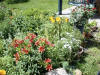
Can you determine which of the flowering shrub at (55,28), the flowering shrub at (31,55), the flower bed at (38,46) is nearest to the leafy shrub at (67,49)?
the flower bed at (38,46)

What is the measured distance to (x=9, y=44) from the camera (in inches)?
178

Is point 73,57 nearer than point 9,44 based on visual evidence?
No

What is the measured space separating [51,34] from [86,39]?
1.33 metres

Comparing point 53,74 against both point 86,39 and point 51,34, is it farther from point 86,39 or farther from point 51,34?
point 86,39

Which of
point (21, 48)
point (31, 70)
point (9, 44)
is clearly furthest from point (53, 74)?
point (9, 44)

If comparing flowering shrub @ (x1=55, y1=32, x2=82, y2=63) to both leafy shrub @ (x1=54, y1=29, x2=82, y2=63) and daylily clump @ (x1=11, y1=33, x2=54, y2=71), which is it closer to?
leafy shrub @ (x1=54, y1=29, x2=82, y2=63)

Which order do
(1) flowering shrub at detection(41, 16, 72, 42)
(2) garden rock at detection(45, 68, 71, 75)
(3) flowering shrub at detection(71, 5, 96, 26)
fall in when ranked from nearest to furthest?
1. (2) garden rock at detection(45, 68, 71, 75)
2. (1) flowering shrub at detection(41, 16, 72, 42)
3. (3) flowering shrub at detection(71, 5, 96, 26)

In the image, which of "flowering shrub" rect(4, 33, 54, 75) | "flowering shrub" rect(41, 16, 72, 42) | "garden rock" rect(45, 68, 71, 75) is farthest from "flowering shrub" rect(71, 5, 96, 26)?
"garden rock" rect(45, 68, 71, 75)

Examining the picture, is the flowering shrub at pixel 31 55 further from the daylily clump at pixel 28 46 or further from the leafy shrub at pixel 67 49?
the leafy shrub at pixel 67 49

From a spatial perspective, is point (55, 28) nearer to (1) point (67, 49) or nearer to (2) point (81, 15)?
(2) point (81, 15)

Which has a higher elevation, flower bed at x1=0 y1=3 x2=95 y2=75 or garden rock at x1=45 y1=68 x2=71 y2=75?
flower bed at x1=0 y1=3 x2=95 y2=75

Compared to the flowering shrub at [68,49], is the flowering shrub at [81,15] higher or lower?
higher

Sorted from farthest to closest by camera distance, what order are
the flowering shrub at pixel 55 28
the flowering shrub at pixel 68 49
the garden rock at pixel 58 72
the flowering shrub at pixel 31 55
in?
the flowering shrub at pixel 55 28 < the flowering shrub at pixel 68 49 < the garden rock at pixel 58 72 < the flowering shrub at pixel 31 55

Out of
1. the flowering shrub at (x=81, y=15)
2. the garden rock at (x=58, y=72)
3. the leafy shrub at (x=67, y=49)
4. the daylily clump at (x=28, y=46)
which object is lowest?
the garden rock at (x=58, y=72)
